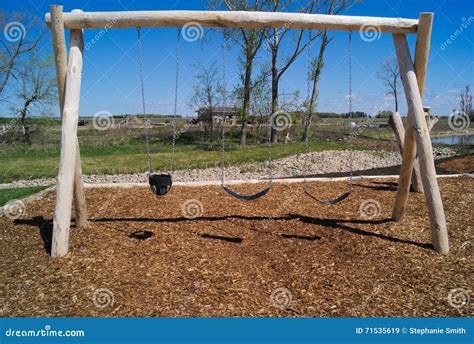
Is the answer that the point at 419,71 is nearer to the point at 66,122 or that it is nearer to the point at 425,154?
the point at 425,154

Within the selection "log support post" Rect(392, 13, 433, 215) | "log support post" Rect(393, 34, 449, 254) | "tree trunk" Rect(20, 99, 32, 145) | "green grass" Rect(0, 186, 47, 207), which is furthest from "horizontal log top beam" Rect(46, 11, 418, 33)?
"tree trunk" Rect(20, 99, 32, 145)

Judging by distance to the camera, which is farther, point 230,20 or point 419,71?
point 419,71

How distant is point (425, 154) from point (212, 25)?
9.86 feet

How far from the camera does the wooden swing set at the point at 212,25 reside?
3969 mm

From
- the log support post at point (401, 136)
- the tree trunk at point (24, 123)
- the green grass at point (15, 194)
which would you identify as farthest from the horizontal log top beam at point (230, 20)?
the tree trunk at point (24, 123)

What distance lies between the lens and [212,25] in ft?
13.8

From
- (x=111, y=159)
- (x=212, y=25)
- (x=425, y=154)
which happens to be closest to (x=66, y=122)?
(x=212, y=25)

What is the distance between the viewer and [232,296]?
3227 mm

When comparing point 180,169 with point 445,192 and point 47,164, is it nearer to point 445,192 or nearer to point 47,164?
point 47,164

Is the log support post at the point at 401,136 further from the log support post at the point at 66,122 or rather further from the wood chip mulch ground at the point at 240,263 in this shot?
the log support post at the point at 66,122

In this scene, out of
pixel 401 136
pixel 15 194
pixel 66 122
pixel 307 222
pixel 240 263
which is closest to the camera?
pixel 240 263

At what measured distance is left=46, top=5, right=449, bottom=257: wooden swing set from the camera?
3969 millimetres

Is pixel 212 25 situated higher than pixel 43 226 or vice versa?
pixel 212 25

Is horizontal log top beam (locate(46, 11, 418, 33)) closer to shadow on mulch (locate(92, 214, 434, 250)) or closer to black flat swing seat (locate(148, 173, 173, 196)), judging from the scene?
black flat swing seat (locate(148, 173, 173, 196))
